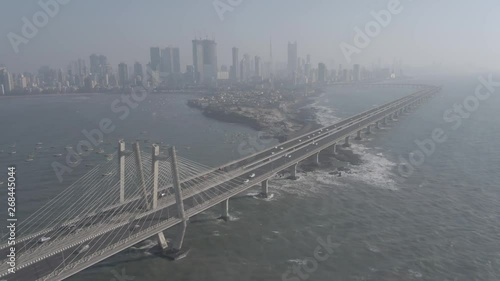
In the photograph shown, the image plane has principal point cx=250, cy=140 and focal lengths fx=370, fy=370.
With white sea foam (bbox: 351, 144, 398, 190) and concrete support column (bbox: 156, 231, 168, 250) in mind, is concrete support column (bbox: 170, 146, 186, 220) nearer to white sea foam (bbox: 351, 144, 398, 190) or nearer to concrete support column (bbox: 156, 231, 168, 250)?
concrete support column (bbox: 156, 231, 168, 250)

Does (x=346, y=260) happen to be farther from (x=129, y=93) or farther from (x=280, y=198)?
(x=129, y=93)

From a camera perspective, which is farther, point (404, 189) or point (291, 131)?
point (291, 131)

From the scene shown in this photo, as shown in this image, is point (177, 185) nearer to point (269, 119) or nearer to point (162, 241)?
point (162, 241)

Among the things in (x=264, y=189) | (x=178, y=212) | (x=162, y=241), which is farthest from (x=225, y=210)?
(x=162, y=241)

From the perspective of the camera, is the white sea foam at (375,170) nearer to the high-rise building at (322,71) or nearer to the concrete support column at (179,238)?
the concrete support column at (179,238)

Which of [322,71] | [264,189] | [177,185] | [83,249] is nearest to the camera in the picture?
[83,249]

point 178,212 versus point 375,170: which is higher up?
point 178,212

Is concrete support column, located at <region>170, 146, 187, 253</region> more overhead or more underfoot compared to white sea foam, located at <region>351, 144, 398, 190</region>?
more overhead

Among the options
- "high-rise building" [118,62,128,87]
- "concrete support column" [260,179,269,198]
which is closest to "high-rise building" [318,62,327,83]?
"high-rise building" [118,62,128,87]

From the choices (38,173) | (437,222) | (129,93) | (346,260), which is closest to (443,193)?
(437,222)
